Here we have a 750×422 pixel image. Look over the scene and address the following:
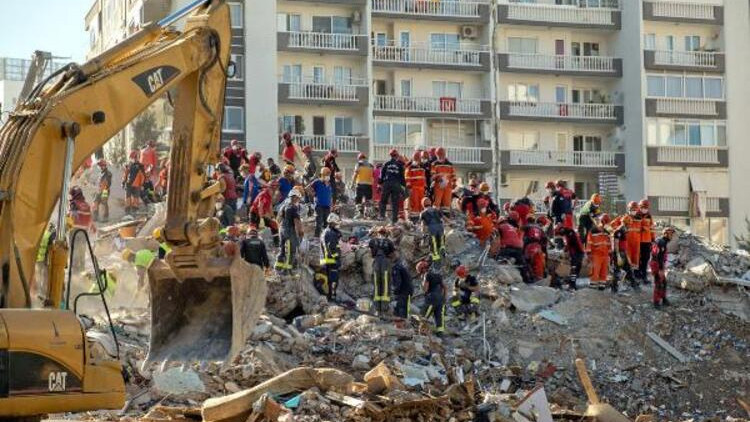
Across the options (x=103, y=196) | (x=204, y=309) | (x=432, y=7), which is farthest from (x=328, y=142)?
(x=204, y=309)

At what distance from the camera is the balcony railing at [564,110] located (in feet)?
174

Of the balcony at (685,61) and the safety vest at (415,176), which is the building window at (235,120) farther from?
the safety vest at (415,176)

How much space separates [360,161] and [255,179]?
2.50 meters

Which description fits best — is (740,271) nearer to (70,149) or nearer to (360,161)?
(360,161)

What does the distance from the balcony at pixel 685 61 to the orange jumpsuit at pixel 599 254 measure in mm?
26516

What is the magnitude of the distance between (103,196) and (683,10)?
30755mm

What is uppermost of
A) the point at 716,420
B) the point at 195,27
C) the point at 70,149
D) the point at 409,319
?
the point at 195,27

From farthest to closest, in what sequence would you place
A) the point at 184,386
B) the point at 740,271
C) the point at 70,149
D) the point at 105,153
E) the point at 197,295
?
the point at 105,153
the point at 740,271
the point at 184,386
the point at 197,295
the point at 70,149

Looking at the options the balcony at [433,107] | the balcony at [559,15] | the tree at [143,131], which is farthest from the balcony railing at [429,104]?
the tree at [143,131]

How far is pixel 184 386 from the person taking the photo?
19016 mm

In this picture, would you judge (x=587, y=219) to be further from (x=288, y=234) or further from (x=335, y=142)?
(x=335, y=142)

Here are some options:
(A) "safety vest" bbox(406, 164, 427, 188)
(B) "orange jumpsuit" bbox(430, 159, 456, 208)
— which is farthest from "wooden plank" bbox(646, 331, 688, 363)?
(A) "safety vest" bbox(406, 164, 427, 188)

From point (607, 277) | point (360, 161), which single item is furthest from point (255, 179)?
point (607, 277)

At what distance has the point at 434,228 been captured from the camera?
27125mm
